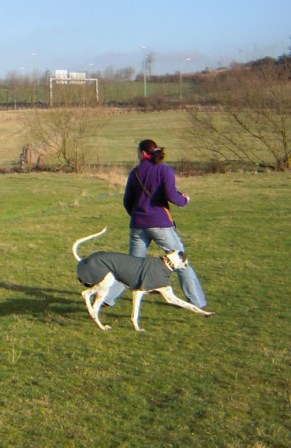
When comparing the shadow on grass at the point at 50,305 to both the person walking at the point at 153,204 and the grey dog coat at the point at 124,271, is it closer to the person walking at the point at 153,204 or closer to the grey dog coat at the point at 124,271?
the person walking at the point at 153,204

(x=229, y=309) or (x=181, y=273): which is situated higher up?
(x=181, y=273)

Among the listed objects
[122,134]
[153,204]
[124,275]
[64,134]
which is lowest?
[122,134]

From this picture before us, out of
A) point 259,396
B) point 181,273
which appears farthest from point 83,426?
point 181,273

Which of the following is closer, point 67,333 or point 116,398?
point 116,398

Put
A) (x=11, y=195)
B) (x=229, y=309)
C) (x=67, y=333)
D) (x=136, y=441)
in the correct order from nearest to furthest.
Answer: (x=136, y=441), (x=67, y=333), (x=229, y=309), (x=11, y=195)

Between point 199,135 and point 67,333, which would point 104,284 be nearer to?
point 67,333

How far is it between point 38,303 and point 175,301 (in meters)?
2.02

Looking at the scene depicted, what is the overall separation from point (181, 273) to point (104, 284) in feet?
3.01

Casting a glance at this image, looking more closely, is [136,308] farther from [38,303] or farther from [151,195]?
[38,303]

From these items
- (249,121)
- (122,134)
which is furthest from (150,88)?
(249,121)

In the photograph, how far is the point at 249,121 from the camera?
32000 millimetres

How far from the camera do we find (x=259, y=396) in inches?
225

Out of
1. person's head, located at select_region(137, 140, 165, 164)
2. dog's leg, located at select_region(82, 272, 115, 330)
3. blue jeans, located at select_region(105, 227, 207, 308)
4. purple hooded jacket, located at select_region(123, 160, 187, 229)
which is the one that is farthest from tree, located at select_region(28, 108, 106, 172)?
dog's leg, located at select_region(82, 272, 115, 330)

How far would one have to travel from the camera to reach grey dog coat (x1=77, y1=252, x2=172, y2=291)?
7.55m
